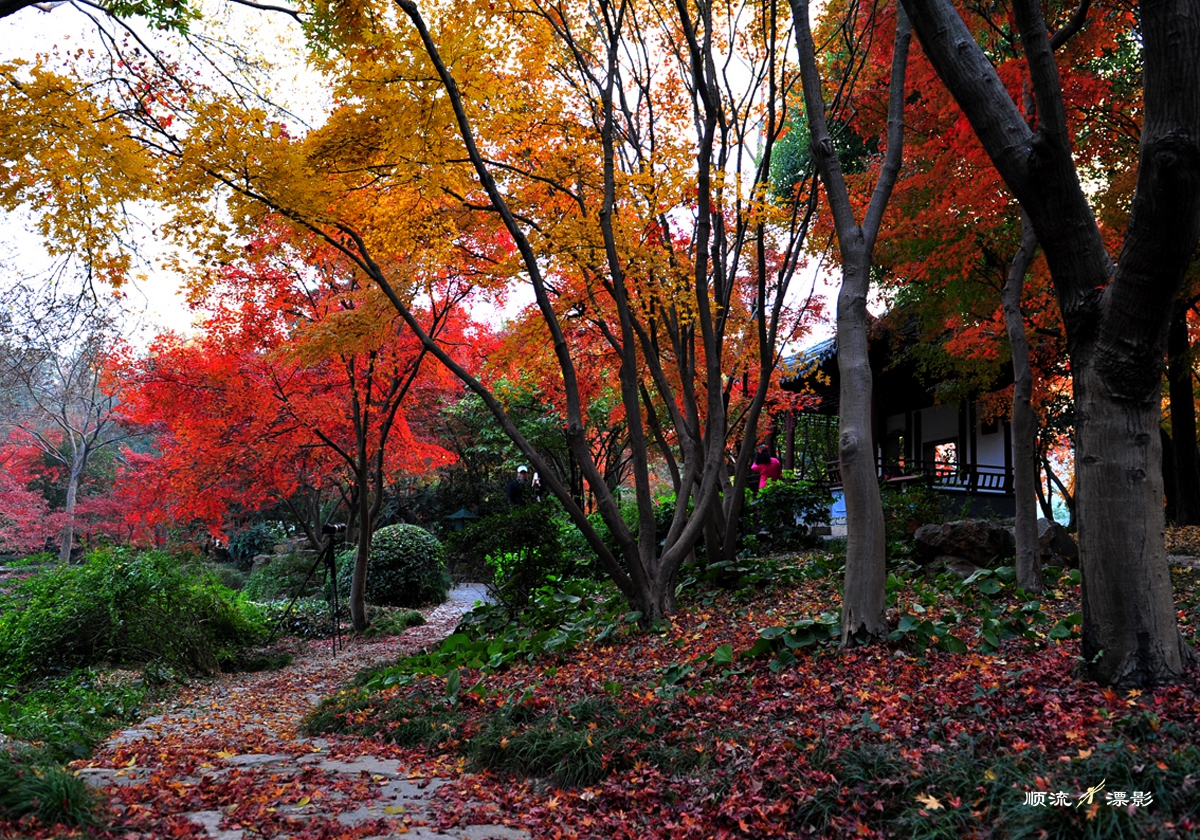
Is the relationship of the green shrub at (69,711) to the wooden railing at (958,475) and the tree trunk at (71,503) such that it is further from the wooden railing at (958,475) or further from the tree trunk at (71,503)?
the tree trunk at (71,503)

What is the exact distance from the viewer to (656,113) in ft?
28.4

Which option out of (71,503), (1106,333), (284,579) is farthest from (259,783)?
(71,503)

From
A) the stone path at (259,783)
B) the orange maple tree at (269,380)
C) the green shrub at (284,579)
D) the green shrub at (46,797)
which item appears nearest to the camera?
the green shrub at (46,797)

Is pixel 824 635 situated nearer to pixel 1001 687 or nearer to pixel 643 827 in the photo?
pixel 1001 687

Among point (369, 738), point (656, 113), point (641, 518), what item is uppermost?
point (656, 113)

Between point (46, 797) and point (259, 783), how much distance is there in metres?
1.10

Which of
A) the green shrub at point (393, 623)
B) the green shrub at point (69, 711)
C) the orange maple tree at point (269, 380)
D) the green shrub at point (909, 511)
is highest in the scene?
the orange maple tree at point (269, 380)

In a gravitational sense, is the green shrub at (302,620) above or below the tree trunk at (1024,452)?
below

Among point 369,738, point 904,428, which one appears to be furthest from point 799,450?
point 369,738

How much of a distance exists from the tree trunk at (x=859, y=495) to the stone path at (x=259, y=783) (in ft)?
8.29

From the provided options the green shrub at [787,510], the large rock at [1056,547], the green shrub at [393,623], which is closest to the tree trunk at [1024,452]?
the large rock at [1056,547]

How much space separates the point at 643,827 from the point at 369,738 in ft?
8.62

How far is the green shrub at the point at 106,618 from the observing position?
7.52m

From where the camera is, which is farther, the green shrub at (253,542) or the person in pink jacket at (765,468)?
the green shrub at (253,542)
